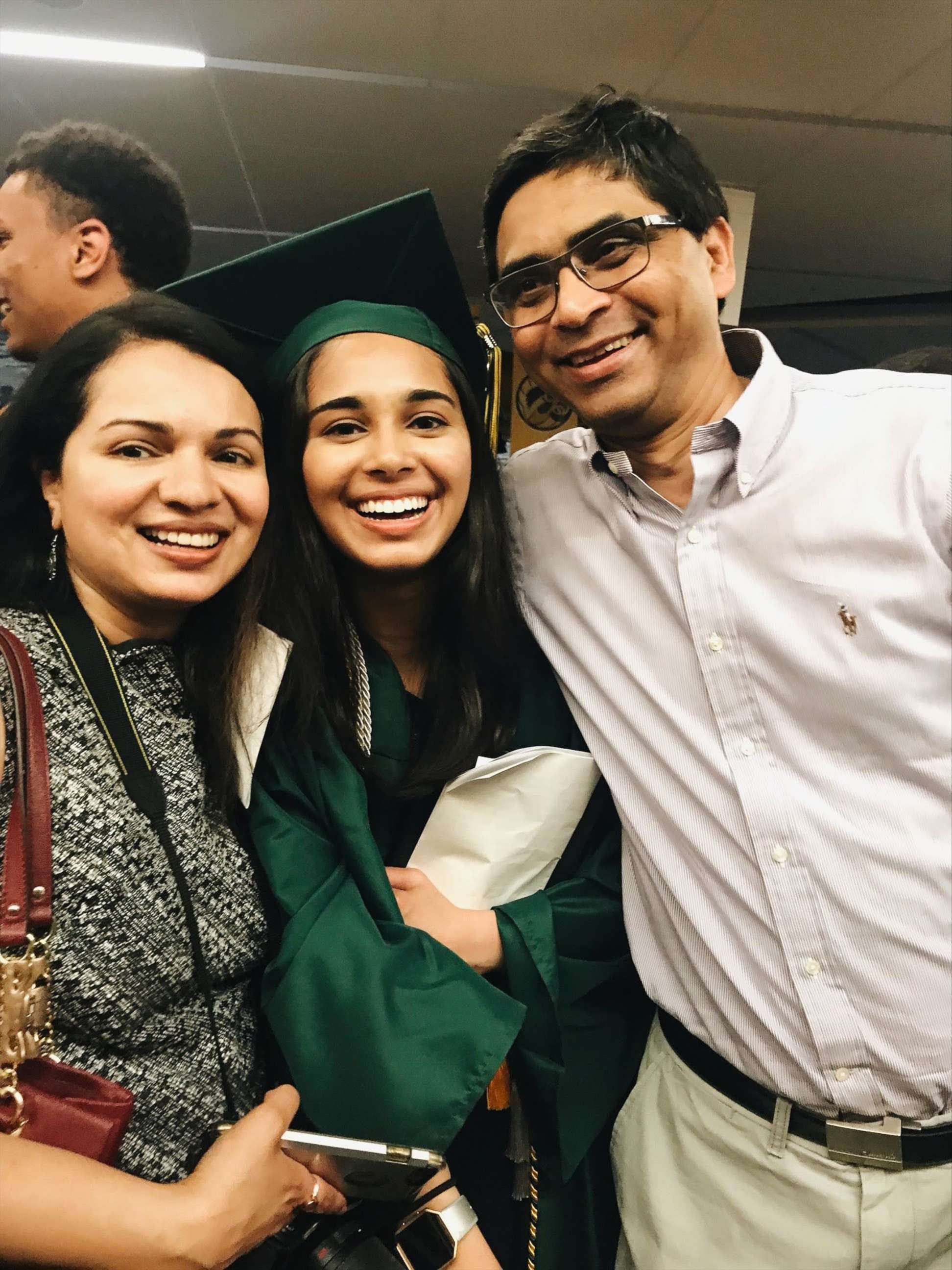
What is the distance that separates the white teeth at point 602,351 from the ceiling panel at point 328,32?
246 centimetres

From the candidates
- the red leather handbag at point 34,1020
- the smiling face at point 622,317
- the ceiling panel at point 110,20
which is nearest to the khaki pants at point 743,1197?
the red leather handbag at point 34,1020

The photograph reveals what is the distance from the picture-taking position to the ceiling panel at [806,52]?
2789 millimetres

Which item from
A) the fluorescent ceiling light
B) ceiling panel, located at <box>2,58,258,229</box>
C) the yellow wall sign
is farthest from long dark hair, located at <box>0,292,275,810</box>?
the yellow wall sign

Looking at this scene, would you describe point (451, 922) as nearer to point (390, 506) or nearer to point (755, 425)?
point (390, 506)

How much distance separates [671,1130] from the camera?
1188 mm

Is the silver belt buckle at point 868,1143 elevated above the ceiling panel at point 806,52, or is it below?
below

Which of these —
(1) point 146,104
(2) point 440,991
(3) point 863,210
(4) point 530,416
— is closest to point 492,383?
(2) point 440,991

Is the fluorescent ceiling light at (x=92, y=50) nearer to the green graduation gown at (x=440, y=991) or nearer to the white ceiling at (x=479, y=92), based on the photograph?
the white ceiling at (x=479, y=92)

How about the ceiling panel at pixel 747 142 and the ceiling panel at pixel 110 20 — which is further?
the ceiling panel at pixel 747 142

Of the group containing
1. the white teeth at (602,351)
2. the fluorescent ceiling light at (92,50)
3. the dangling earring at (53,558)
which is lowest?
the dangling earring at (53,558)

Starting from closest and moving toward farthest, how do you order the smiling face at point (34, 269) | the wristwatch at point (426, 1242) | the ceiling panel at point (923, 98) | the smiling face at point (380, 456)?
the wristwatch at point (426, 1242) < the smiling face at point (380, 456) < the smiling face at point (34, 269) < the ceiling panel at point (923, 98)

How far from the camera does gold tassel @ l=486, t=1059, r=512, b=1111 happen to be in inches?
45.2

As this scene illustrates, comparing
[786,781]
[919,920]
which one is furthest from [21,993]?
[919,920]

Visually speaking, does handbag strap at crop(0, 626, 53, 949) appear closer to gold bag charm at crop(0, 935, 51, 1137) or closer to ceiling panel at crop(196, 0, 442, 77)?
gold bag charm at crop(0, 935, 51, 1137)
